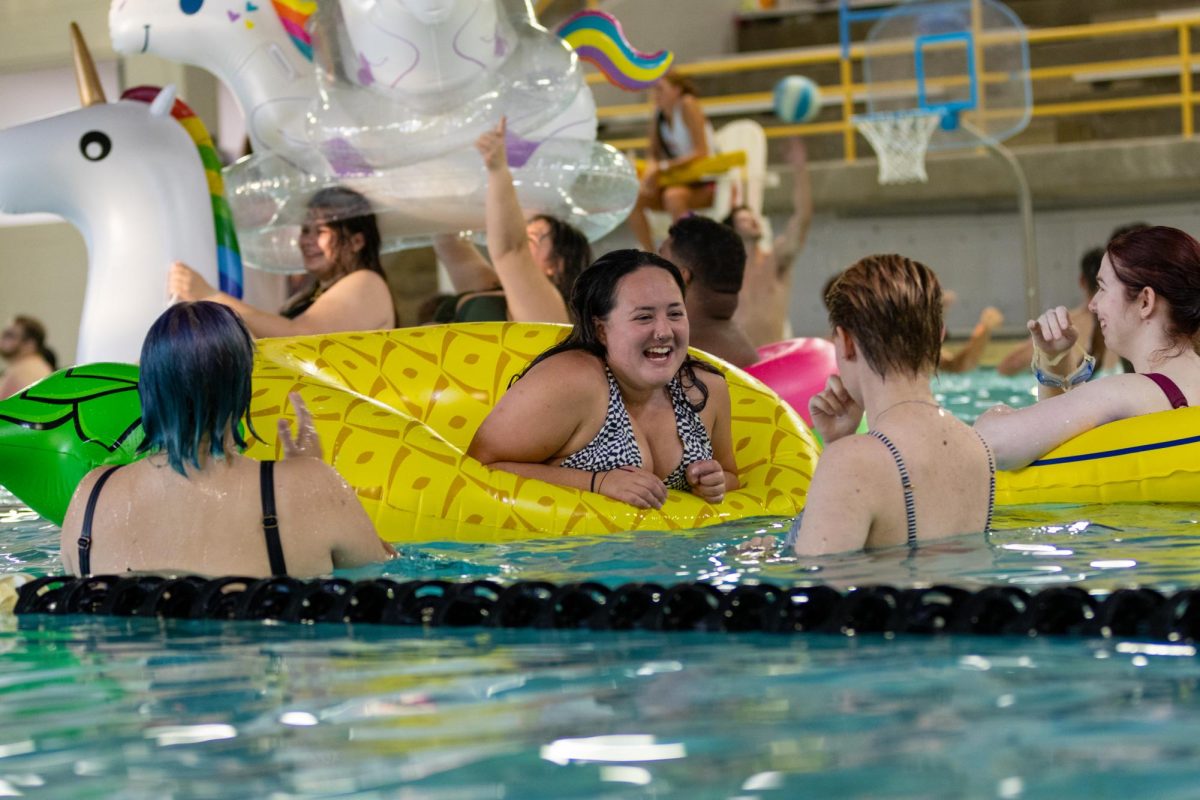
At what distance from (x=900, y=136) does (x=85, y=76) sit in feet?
21.9

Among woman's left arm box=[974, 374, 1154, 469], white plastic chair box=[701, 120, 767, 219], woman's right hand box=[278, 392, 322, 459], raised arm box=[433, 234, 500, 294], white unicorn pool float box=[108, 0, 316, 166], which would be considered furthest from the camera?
white plastic chair box=[701, 120, 767, 219]

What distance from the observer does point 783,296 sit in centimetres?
802

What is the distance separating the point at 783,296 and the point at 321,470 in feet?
16.7

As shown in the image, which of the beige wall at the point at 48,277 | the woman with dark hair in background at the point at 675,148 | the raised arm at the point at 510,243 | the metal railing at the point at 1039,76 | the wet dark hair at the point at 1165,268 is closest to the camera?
the wet dark hair at the point at 1165,268

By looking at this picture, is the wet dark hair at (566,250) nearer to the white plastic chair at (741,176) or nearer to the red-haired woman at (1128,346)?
the red-haired woman at (1128,346)

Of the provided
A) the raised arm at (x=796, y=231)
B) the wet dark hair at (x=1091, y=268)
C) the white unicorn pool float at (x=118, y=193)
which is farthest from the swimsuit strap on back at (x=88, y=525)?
the raised arm at (x=796, y=231)

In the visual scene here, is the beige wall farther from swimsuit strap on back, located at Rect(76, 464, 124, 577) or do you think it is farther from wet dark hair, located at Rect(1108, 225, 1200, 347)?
wet dark hair, located at Rect(1108, 225, 1200, 347)

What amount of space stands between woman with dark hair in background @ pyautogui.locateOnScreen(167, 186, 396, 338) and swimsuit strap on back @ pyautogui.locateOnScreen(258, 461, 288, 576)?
231 cm

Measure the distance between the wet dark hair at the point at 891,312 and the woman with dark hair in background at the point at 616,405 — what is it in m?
1.11

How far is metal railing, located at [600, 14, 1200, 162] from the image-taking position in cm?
1427

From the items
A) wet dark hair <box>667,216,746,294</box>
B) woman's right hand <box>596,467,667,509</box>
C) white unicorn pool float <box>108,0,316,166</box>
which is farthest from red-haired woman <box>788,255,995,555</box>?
white unicorn pool float <box>108,0,316,166</box>

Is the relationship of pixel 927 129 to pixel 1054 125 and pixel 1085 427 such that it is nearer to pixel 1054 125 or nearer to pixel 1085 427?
pixel 1054 125

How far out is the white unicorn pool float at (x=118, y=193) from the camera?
5.83m

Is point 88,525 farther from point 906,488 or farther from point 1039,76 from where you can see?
point 1039,76
